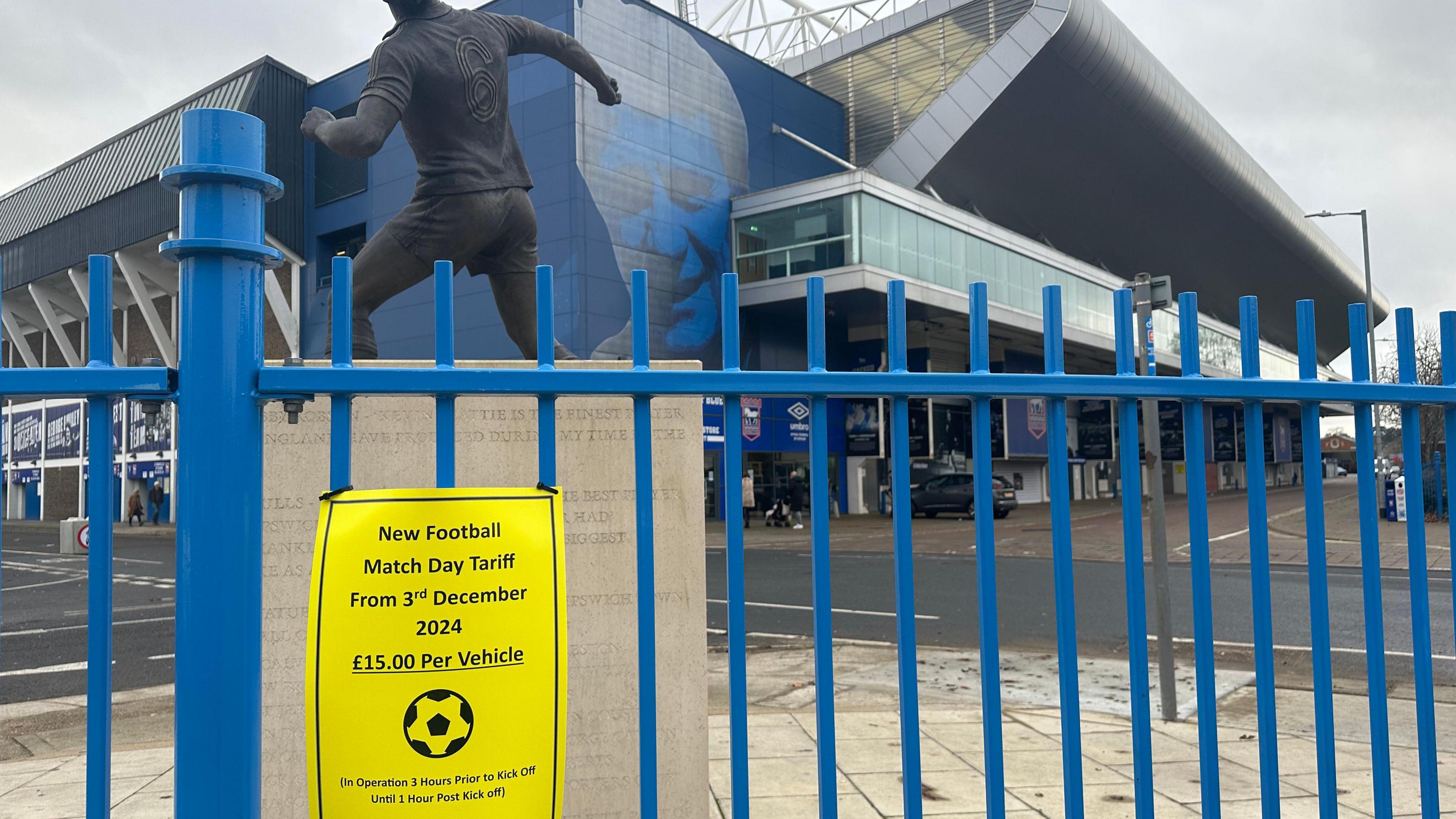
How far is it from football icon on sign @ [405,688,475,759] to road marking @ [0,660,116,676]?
781cm

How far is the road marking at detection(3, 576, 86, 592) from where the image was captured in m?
14.6

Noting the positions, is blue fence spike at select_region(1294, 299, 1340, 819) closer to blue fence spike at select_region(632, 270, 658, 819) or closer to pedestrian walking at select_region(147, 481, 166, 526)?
blue fence spike at select_region(632, 270, 658, 819)

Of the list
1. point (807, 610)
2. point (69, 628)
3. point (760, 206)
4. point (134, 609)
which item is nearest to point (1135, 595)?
point (807, 610)

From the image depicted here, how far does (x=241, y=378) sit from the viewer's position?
1654mm

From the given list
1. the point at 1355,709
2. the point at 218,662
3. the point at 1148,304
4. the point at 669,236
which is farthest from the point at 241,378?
the point at 669,236

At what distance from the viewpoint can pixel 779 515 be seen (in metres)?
27.6

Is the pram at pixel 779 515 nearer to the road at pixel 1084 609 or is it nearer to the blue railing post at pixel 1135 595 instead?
the road at pixel 1084 609

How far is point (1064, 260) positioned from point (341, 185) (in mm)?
26396

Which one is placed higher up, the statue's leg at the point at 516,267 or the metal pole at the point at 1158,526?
the statue's leg at the point at 516,267

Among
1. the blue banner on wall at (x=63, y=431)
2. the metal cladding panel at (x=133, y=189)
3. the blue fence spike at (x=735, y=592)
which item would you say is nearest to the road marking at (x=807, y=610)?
the blue fence spike at (x=735, y=592)

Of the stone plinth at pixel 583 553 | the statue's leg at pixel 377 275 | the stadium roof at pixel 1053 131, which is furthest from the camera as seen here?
the stadium roof at pixel 1053 131

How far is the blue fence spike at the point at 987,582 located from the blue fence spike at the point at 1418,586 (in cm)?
106

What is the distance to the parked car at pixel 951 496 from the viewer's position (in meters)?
29.0

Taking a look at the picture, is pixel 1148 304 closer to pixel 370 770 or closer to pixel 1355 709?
pixel 1355 709
